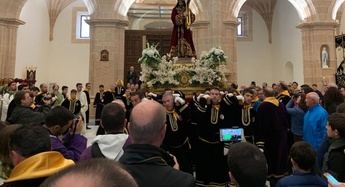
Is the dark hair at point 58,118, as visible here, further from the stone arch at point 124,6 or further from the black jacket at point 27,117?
the stone arch at point 124,6

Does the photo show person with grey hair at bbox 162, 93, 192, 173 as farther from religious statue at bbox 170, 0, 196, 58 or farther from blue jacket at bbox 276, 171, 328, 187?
religious statue at bbox 170, 0, 196, 58

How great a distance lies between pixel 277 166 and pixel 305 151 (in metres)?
2.80

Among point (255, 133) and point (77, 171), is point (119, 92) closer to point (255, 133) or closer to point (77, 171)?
point (255, 133)

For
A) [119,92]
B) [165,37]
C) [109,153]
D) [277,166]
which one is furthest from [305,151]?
[165,37]

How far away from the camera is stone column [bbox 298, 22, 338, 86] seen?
17.3 m

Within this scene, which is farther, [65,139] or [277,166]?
[277,166]

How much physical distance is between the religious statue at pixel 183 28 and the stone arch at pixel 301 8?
749 centimetres

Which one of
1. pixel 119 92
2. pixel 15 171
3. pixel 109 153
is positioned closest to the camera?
pixel 15 171

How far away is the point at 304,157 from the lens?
280 cm

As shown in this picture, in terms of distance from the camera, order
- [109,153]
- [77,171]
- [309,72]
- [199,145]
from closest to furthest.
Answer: [77,171]
[109,153]
[199,145]
[309,72]

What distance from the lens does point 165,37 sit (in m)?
21.3

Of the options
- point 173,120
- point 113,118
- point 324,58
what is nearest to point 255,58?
point 324,58

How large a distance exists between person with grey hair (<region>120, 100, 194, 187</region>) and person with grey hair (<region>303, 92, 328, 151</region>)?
10.8 ft

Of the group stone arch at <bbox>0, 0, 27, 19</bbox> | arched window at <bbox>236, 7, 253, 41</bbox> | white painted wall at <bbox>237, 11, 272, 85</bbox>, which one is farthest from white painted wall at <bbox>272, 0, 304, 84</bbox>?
stone arch at <bbox>0, 0, 27, 19</bbox>
